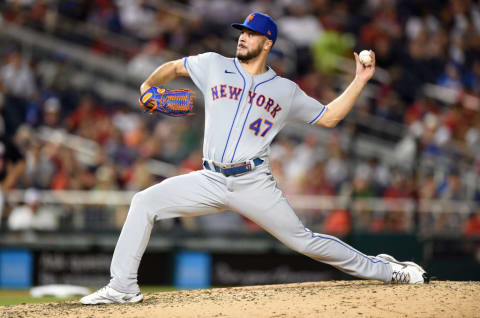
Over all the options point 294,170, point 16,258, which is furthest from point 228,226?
point 16,258

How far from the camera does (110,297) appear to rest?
5.97m

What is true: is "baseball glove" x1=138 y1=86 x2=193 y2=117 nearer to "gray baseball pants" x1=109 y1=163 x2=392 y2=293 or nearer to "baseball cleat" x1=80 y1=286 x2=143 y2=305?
"gray baseball pants" x1=109 y1=163 x2=392 y2=293

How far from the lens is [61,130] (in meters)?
12.5

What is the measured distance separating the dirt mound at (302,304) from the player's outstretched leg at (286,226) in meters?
0.23

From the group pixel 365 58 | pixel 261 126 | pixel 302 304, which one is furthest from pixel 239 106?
pixel 302 304

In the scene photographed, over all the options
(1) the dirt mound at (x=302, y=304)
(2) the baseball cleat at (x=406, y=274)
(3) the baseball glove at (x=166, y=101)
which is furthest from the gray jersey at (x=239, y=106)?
(2) the baseball cleat at (x=406, y=274)

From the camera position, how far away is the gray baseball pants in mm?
5855

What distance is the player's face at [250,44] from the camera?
237 inches

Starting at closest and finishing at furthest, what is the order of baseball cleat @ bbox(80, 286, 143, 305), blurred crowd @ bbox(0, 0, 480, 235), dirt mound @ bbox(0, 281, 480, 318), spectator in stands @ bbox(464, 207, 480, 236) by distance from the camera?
dirt mound @ bbox(0, 281, 480, 318) < baseball cleat @ bbox(80, 286, 143, 305) < spectator in stands @ bbox(464, 207, 480, 236) < blurred crowd @ bbox(0, 0, 480, 235)

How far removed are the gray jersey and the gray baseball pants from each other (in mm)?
180

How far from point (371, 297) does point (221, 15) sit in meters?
10.1

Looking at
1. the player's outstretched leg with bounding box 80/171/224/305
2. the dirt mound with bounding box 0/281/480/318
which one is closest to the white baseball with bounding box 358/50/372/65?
the player's outstretched leg with bounding box 80/171/224/305

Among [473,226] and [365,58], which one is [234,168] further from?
[473,226]

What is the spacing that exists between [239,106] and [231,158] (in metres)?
0.37
